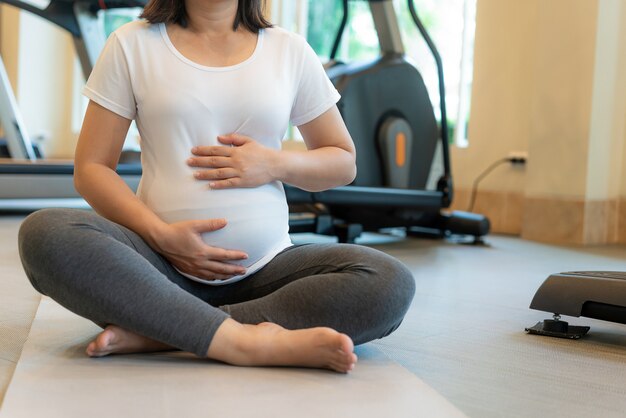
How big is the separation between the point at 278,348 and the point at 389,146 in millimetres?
2386

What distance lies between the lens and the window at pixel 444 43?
183 inches

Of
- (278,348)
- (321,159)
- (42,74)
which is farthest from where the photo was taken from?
(42,74)

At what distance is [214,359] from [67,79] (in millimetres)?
6553

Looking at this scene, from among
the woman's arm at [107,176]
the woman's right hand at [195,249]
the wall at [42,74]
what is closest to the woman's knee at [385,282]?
the woman's right hand at [195,249]

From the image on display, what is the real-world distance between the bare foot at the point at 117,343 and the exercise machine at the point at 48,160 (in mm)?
2686

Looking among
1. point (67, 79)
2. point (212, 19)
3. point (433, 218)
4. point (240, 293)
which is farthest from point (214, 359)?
point (67, 79)

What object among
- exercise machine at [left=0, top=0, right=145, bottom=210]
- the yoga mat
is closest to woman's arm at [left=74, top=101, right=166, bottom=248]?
the yoga mat

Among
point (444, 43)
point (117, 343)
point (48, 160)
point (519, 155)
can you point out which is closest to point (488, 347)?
point (117, 343)

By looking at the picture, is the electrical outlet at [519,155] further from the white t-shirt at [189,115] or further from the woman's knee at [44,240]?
the woman's knee at [44,240]

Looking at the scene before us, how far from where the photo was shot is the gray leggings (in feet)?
4.20

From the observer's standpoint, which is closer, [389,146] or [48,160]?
[389,146]

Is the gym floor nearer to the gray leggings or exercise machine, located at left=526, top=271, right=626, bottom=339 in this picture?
exercise machine, located at left=526, top=271, right=626, bottom=339

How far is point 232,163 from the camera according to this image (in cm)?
143

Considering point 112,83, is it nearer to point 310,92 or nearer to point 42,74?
point 310,92
